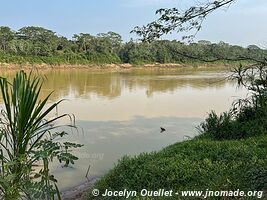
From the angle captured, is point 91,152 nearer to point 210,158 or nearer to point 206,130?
point 206,130

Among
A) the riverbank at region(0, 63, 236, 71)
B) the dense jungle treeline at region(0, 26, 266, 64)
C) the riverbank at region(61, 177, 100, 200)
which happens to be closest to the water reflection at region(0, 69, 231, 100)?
the riverbank at region(61, 177, 100, 200)

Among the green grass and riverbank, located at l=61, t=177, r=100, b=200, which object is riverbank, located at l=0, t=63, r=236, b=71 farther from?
the green grass

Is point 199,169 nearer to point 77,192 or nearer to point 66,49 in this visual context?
point 77,192

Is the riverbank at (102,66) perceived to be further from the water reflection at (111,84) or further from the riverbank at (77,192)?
the riverbank at (77,192)

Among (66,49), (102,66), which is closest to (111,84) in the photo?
(102,66)

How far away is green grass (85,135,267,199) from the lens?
2.19 m

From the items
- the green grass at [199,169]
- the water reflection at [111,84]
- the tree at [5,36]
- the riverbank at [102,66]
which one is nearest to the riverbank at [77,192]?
the green grass at [199,169]

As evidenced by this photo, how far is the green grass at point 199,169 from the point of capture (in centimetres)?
219

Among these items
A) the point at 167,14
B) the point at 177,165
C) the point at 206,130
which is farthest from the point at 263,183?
the point at 206,130

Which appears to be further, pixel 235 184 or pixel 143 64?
pixel 143 64

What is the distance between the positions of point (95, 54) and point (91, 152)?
135ft

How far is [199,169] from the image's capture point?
2707 millimetres

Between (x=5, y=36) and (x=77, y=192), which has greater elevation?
(x=5, y=36)

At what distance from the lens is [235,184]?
6.85 feet
